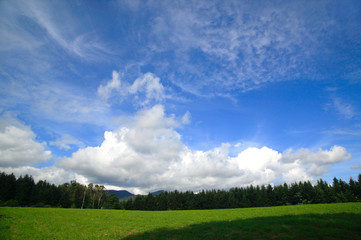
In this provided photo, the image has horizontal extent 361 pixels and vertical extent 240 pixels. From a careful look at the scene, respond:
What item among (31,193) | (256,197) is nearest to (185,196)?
(256,197)

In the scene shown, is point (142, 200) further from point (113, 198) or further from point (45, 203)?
point (45, 203)

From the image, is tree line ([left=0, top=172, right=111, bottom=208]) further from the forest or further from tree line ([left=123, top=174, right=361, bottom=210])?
tree line ([left=123, top=174, right=361, bottom=210])

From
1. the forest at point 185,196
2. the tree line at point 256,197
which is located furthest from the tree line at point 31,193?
the tree line at point 256,197

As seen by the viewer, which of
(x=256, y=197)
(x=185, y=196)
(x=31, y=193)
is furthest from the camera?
(x=185, y=196)

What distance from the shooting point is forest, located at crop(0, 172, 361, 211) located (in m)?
83.6

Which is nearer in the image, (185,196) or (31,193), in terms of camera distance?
(31,193)

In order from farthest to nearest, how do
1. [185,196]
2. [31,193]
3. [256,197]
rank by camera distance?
1. [185,196]
2. [256,197]
3. [31,193]

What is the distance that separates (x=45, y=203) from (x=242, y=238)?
11197cm

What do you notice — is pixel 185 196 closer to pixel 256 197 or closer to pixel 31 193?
pixel 256 197

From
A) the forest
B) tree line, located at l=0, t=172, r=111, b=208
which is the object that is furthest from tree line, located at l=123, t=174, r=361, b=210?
tree line, located at l=0, t=172, r=111, b=208

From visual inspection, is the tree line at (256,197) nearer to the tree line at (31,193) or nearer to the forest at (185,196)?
the forest at (185,196)

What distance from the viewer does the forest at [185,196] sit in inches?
3290

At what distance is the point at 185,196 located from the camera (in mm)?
116375

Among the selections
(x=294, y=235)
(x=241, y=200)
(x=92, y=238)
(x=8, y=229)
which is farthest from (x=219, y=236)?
(x=241, y=200)
